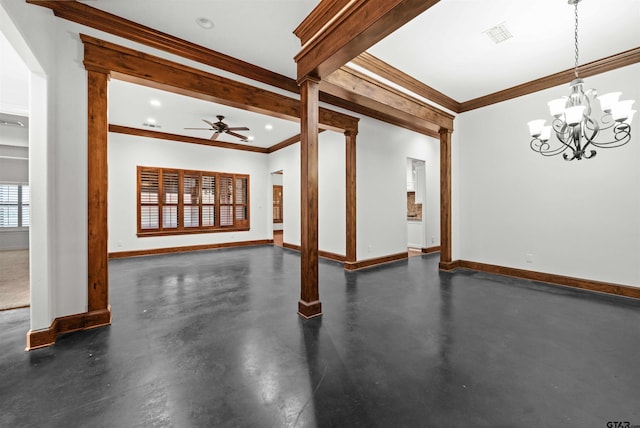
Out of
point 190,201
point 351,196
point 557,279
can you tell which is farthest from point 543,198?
point 190,201

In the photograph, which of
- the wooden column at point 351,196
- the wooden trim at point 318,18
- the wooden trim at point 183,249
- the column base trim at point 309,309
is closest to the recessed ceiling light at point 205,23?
the wooden trim at point 318,18

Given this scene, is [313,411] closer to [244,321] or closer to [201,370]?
[201,370]

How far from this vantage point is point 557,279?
12.4ft

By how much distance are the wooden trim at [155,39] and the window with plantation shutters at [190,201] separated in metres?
Answer: 4.31

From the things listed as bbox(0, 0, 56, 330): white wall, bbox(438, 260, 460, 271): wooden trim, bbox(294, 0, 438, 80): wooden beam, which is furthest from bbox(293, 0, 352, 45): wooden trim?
bbox(438, 260, 460, 271): wooden trim

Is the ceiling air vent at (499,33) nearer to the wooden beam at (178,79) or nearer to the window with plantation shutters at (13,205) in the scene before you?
the wooden beam at (178,79)

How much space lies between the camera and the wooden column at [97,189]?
2491mm

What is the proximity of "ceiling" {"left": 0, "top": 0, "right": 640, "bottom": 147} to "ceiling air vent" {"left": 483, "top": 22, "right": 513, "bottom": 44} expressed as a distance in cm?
5

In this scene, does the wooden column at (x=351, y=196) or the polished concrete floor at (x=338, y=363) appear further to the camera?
the wooden column at (x=351, y=196)

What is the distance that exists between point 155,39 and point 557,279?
601cm

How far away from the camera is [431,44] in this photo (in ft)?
9.67

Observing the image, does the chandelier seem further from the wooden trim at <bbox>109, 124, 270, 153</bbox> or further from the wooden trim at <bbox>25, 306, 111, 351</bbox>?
the wooden trim at <bbox>109, 124, 270, 153</bbox>

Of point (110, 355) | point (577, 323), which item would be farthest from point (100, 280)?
point (577, 323)

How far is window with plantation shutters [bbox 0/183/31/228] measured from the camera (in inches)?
277
